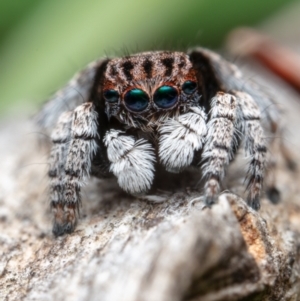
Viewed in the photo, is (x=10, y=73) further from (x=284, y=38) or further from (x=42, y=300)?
(x=42, y=300)

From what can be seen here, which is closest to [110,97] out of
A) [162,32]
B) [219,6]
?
[162,32]

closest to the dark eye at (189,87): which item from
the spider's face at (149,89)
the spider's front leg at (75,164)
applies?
the spider's face at (149,89)

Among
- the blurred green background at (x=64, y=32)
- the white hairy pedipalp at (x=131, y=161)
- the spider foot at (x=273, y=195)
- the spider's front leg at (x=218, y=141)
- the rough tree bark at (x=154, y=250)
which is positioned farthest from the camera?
the blurred green background at (x=64, y=32)

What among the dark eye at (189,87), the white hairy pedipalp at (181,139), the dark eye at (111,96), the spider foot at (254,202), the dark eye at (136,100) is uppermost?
the dark eye at (111,96)

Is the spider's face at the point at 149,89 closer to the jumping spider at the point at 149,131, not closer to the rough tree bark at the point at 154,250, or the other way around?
Answer: the jumping spider at the point at 149,131

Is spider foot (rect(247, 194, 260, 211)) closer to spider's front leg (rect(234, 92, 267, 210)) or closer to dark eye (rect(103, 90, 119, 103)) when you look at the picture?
spider's front leg (rect(234, 92, 267, 210))

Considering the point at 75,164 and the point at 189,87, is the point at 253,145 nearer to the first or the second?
the point at 189,87

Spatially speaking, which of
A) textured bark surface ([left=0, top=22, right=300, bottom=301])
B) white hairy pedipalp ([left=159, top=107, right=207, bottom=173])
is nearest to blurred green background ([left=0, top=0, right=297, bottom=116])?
textured bark surface ([left=0, top=22, right=300, bottom=301])
